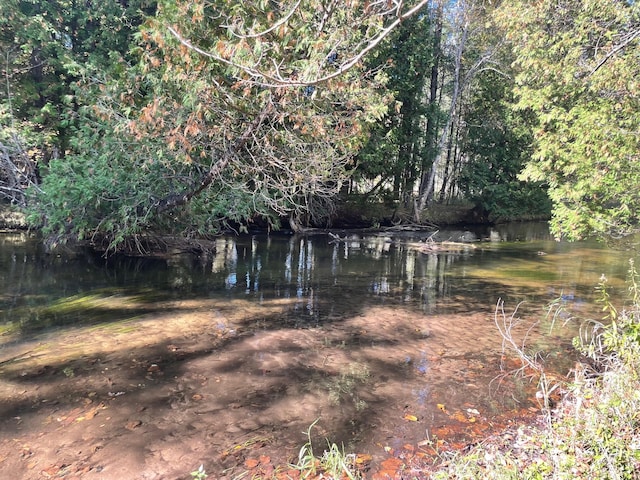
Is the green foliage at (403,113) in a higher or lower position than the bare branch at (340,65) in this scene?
higher

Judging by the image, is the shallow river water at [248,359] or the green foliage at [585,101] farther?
the green foliage at [585,101]

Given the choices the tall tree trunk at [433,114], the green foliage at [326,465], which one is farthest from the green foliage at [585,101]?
the tall tree trunk at [433,114]

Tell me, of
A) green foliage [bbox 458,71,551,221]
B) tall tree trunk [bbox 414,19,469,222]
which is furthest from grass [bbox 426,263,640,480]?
green foliage [bbox 458,71,551,221]

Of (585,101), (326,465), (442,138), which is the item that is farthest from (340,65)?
(442,138)

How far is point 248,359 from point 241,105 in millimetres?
5255

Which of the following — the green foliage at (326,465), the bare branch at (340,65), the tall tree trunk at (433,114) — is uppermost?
the tall tree trunk at (433,114)

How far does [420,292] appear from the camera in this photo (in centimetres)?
1048

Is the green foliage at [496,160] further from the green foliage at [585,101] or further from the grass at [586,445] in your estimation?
the grass at [586,445]

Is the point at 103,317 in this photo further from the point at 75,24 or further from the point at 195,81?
the point at 75,24

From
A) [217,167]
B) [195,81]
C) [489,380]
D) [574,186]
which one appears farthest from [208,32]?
[574,186]

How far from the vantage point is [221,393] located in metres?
5.02

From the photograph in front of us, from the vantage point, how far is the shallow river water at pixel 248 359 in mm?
4113

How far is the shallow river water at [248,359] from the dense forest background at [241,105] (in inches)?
81.8

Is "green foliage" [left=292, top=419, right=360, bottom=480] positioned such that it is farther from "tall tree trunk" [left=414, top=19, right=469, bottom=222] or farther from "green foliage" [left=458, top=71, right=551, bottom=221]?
"green foliage" [left=458, top=71, right=551, bottom=221]
